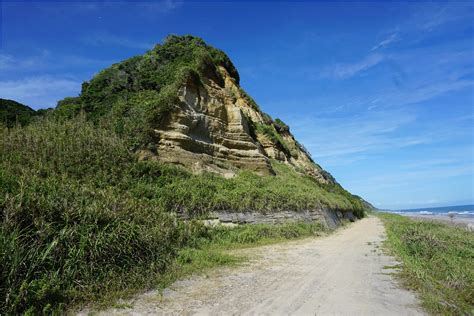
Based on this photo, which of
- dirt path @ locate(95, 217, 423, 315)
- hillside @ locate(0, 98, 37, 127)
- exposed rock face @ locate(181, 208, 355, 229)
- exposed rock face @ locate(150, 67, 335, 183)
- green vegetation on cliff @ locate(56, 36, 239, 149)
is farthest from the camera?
hillside @ locate(0, 98, 37, 127)

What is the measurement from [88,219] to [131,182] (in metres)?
6.78

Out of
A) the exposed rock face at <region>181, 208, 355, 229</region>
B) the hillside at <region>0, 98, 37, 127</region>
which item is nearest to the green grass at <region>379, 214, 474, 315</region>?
the exposed rock face at <region>181, 208, 355, 229</region>

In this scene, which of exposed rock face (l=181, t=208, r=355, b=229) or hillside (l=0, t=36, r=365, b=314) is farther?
exposed rock face (l=181, t=208, r=355, b=229)

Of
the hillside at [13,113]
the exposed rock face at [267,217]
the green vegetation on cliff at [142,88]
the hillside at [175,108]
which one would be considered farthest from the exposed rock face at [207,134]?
the hillside at [13,113]

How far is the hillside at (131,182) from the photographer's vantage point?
18.7 feet

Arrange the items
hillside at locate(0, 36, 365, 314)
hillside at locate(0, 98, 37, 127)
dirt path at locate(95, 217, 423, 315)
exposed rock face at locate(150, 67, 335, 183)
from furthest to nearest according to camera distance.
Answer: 1. hillside at locate(0, 98, 37, 127)
2. exposed rock face at locate(150, 67, 335, 183)
3. hillside at locate(0, 36, 365, 314)
4. dirt path at locate(95, 217, 423, 315)

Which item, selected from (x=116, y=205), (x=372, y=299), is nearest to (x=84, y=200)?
(x=116, y=205)

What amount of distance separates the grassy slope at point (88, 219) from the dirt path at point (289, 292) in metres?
0.92

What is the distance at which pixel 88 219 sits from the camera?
21.9 feet

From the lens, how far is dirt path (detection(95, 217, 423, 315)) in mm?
5336

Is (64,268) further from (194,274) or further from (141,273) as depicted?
(194,274)

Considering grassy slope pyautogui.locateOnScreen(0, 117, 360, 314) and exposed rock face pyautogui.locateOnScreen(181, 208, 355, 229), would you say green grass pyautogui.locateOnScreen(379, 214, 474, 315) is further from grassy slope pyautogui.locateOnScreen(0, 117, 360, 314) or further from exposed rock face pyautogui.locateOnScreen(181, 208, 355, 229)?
exposed rock face pyautogui.locateOnScreen(181, 208, 355, 229)

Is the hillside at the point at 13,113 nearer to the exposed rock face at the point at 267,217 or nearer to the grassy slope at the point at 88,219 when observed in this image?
the grassy slope at the point at 88,219

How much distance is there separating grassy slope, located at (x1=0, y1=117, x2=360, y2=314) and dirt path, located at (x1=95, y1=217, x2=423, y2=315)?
92cm
